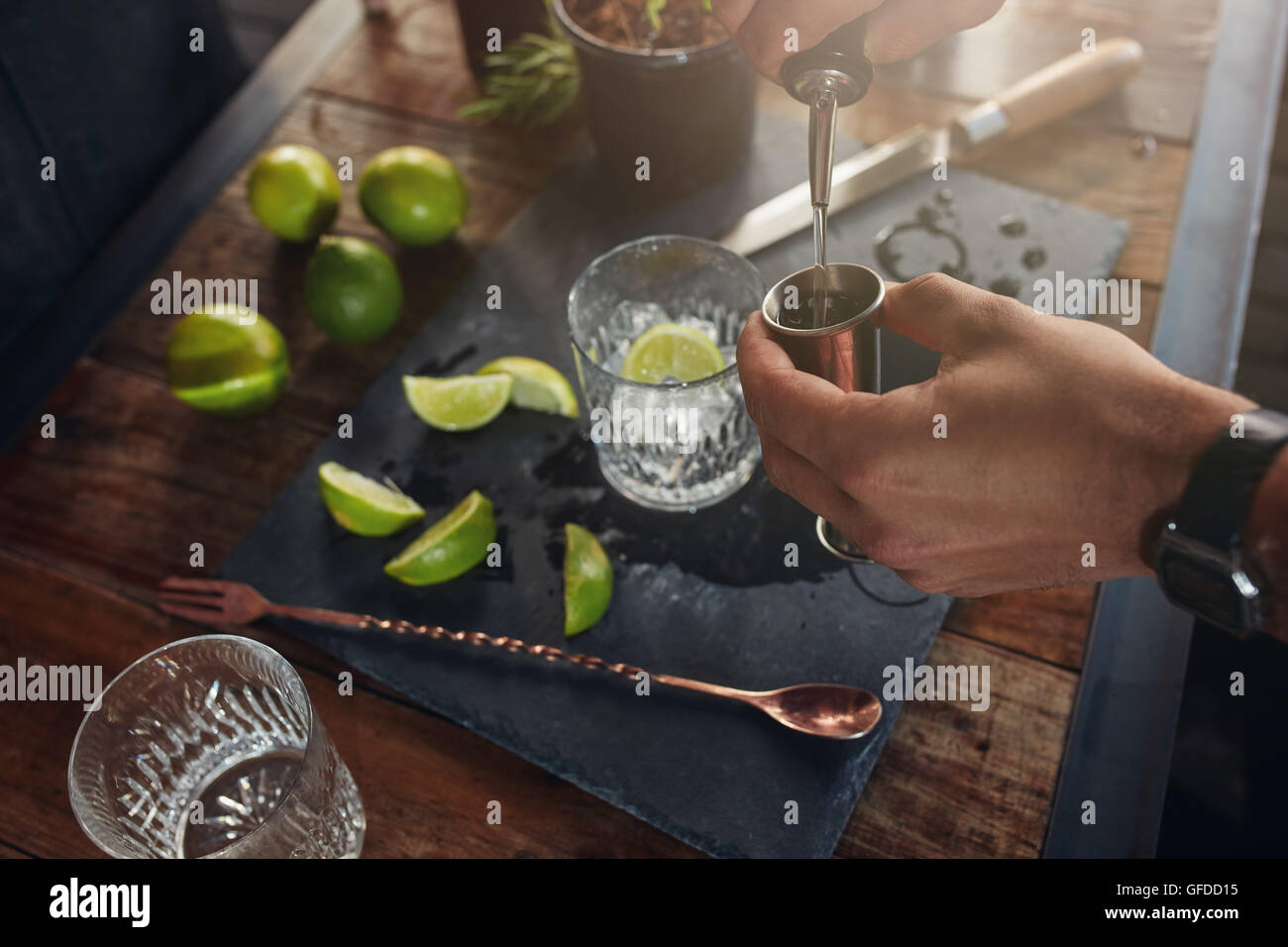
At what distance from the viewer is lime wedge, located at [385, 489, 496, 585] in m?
1.01

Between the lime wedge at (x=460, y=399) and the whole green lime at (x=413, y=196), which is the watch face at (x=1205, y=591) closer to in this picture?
the lime wedge at (x=460, y=399)

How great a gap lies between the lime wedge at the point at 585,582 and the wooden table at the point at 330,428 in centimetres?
15

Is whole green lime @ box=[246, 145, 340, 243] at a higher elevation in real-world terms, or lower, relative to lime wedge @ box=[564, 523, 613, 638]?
higher

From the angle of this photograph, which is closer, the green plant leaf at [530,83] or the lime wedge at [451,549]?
the lime wedge at [451,549]

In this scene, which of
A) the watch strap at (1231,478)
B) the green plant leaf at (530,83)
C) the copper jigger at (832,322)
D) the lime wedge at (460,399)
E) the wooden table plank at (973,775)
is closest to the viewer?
the watch strap at (1231,478)

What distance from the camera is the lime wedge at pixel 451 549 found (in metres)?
1.01

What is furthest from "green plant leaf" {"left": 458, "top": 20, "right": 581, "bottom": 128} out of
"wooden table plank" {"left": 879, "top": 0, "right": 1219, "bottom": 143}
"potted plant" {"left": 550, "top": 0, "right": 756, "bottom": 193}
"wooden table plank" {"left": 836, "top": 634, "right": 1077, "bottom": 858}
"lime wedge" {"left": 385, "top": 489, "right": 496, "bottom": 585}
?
"wooden table plank" {"left": 836, "top": 634, "right": 1077, "bottom": 858}

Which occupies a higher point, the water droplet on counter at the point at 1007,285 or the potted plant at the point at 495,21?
the potted plant at the point at 495,21

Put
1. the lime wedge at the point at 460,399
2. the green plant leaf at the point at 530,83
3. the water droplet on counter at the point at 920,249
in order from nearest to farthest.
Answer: the lime wedge at the point at 460,399 < the water droplet on counter at the point at 920,249 < the green plant leaf at the point at 530,83

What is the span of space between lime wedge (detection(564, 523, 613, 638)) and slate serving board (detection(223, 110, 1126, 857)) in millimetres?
21

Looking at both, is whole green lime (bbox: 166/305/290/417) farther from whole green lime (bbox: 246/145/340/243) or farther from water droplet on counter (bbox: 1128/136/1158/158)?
water droplet on counter (bbox: 1128/136/1158/158)

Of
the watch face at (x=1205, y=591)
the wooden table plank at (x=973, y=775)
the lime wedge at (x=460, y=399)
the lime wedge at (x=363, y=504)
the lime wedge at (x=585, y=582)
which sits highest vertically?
the watch face at (x=1205, y=591)

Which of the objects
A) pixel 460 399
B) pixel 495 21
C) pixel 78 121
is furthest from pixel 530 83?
pixel 78 121

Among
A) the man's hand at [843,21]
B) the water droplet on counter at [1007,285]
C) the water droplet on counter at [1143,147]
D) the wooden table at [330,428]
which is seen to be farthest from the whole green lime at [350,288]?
the water droplet on counter at [1143,147]
